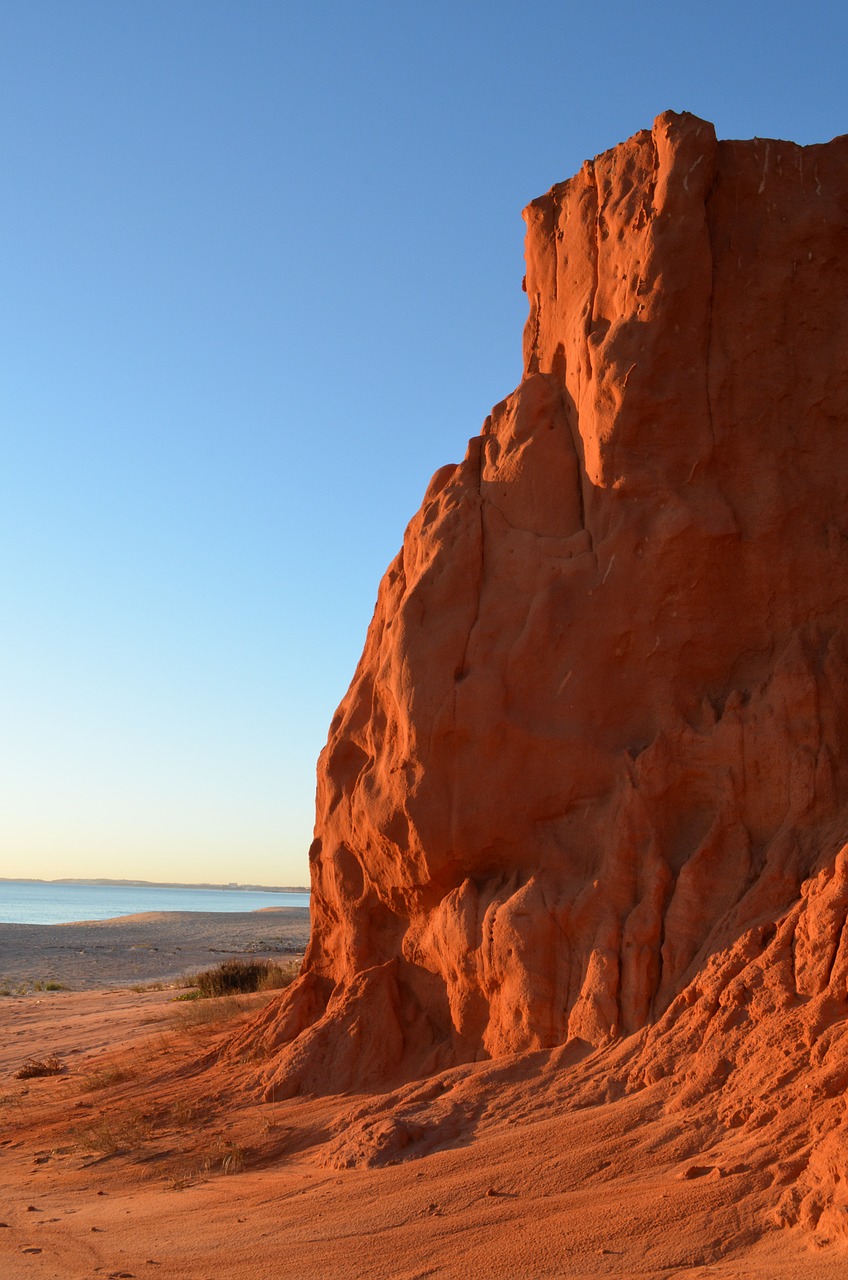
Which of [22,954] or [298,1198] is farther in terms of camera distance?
[22,954]

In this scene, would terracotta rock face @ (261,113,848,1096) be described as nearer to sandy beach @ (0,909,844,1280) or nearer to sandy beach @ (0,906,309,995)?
sandy beach @ (0,909,844,1280)

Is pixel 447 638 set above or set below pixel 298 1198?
above

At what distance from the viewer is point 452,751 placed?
26.0 ft

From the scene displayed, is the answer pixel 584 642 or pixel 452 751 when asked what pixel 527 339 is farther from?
pixel 452 751

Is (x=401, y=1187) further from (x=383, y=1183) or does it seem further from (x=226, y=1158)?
(x=226, y=1158)

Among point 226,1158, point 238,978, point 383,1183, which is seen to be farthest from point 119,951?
point 383,1183

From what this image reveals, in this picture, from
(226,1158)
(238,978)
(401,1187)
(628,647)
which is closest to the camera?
(401,1187)

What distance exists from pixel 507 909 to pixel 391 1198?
197 centimetres

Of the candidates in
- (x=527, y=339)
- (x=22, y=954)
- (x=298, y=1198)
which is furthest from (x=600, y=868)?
(x=22, y=954)

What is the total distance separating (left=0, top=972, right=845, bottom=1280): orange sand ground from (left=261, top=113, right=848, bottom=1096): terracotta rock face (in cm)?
58

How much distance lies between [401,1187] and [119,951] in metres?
25.0

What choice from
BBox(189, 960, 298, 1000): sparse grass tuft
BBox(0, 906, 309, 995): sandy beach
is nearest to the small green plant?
BBox(189, 960, 298, 1000): sparse grass tuft

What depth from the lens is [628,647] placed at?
765cm

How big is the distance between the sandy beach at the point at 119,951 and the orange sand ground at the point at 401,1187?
13.2 m
